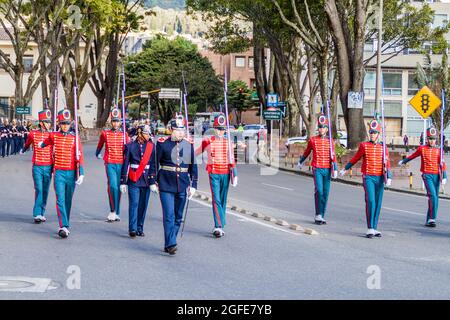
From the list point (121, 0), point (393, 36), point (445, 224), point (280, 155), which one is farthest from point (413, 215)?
point (121, 0)

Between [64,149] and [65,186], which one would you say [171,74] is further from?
[65,186]

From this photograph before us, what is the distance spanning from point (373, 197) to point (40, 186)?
5.63 meters

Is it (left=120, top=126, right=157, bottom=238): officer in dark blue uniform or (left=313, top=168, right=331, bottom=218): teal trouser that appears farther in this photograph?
(left=313, top=168, right=331, bottom=218): teal trouser

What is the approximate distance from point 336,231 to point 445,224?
2.92 m

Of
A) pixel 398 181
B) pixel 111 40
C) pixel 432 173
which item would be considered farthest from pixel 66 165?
pixel 111 40

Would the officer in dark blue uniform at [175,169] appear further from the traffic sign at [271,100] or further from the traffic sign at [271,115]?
the traffic sign at [271,100]

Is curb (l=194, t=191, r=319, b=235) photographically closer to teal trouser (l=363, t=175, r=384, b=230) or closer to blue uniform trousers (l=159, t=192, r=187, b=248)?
teal trouser (l=363, t=175, r=384, b=230)

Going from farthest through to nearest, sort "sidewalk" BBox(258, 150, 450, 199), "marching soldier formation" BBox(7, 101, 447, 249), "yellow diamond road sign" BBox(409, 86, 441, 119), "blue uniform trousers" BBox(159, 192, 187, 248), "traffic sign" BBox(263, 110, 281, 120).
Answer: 1. "traffic sign" BBox(263, 110, 281, 120)
2. "sidewalk" BBox(258, 150, 450, 199)
3. "yellow diamond road sign" BBox(409, 86, 441, 119)
4. "marching soldier formation" BBox(7, 101, 447, 249)
5. "blue uniform trousers" BBox(159, 192, 187, 248)

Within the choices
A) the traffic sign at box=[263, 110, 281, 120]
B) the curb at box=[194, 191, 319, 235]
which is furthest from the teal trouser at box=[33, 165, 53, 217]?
the traffic sign at box=[263, 110, 281, 120]

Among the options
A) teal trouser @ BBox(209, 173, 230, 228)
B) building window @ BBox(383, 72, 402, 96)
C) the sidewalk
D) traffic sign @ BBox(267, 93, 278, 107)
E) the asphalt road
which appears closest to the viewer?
the asphalt road

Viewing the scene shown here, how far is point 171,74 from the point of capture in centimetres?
9869

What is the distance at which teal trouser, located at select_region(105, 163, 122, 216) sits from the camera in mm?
15887
